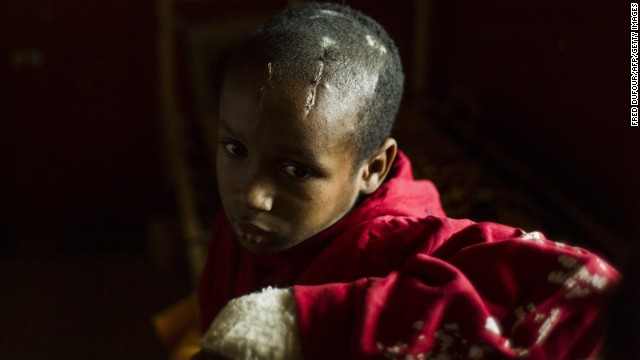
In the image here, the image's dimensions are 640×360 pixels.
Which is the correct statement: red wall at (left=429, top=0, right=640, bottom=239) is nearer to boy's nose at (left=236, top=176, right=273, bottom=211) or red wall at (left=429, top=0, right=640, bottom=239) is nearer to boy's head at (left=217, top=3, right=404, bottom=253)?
boy's head at (left=217, top=3, right=404, bottom=253)

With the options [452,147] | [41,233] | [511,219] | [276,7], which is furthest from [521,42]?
[41,233]

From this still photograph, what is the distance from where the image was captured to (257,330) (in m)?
0.44

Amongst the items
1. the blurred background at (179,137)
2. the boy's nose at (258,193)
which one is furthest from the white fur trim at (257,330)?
the blurred background at (179,137)

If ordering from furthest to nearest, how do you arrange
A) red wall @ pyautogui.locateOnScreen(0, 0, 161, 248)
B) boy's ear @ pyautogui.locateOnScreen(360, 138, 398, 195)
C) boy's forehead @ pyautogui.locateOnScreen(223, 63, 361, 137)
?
red wall @ pyautogui.locateOnScreen(0, 0, 161, 248), boy's ear @ pyautogui.locateOnScreen(360, 138, 398, 195), boy's forehead @ pyautogui.locateOnScreen(223, 63, 361, 137)

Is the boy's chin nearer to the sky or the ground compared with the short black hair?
nearer to the ground

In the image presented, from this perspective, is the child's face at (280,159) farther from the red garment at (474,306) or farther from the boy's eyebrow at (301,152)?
A: the red garment at (474,306)

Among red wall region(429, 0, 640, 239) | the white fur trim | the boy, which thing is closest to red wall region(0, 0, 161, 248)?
red wall region(429, 0, 640, 239)

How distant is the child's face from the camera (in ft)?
2.01

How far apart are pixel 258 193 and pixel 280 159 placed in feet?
A: 0.14

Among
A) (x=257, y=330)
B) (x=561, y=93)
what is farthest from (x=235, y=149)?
(x=561, y=93)

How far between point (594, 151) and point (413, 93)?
895 millimetres

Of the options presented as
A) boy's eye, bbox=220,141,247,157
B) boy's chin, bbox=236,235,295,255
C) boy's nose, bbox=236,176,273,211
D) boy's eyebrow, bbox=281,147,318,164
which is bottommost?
boy's chin, bbox=236,235,295,255

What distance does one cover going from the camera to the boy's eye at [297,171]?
0.64 metres

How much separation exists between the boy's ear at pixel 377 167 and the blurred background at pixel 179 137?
597mm
